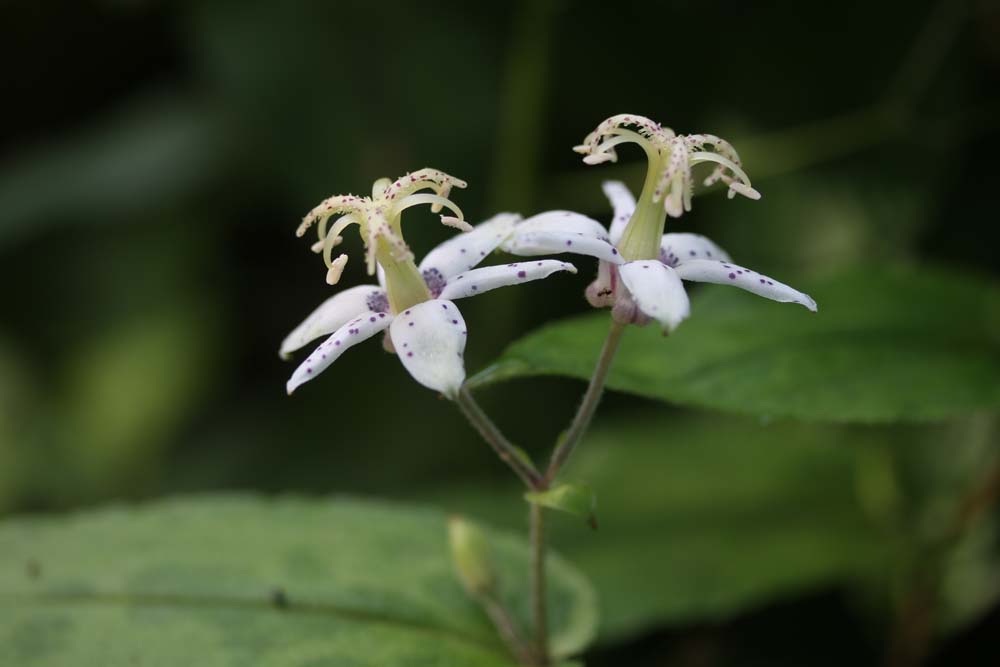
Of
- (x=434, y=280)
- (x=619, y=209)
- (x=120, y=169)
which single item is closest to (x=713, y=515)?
(x=619, y=209)

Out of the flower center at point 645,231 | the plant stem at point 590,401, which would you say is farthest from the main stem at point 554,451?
Result: the flower center at point 645,231

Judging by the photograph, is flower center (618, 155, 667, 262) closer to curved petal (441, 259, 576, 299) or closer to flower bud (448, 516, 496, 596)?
curved petal (441, 259, 576, 299)

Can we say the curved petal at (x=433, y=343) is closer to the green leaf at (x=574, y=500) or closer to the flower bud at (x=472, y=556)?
the green leaf at (x=574, y=500)

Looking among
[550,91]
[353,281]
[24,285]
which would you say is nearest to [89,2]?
[24,285]

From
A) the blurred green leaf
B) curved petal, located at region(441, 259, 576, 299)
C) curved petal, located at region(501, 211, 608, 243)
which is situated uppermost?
the blurred green leaf

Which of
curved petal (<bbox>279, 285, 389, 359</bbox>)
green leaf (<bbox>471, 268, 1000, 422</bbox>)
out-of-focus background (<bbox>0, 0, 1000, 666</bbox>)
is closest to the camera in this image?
curved petal (<bbox>279, 285, 389, 359</bbox>)

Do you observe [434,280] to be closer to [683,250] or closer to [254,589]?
[683,250]

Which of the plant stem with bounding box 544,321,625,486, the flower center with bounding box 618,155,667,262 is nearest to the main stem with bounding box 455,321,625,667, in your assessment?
the plant stem with bounding box 544,321,625,486
